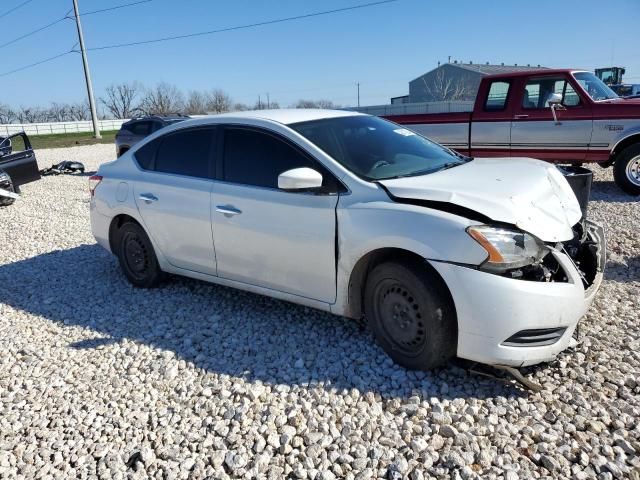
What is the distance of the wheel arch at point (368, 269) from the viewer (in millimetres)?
3180

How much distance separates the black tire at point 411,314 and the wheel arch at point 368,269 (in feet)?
0.06

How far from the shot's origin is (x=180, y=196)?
454 centimetres

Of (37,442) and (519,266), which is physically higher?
(519,266)

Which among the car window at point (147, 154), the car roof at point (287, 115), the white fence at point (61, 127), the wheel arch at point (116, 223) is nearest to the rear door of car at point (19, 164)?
the wheel arch at point (116, 223)

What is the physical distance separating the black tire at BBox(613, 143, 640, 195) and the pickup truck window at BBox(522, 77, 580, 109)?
1.14 metres

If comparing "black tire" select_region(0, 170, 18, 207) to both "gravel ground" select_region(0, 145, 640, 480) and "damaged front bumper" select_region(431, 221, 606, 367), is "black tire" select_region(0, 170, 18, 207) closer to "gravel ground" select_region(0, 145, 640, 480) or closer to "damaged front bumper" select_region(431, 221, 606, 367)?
"gravel ground" select_region(0, 145, 640, 480)

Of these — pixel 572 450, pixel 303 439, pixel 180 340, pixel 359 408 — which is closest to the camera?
pixel 572 450

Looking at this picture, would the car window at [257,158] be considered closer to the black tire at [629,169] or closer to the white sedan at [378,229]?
the white sedan at [378,229]

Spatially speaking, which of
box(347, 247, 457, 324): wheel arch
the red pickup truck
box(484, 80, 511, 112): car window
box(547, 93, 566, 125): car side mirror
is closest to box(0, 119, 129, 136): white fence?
the red pickup truck

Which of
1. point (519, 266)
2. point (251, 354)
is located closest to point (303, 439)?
point (251, 354)

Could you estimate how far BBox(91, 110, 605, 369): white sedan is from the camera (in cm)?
298

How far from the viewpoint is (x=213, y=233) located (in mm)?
4297

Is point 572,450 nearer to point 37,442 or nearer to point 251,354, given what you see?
point 251,354

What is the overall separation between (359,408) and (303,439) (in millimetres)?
407
